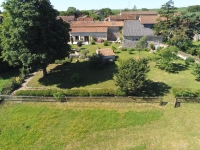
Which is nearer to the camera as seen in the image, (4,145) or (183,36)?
(4,145)

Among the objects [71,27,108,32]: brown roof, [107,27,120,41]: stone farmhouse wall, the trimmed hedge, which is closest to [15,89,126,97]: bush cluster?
the trimmed hedge

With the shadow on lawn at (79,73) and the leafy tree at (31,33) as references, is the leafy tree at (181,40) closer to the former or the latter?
the shadow on lawn at (79,73)

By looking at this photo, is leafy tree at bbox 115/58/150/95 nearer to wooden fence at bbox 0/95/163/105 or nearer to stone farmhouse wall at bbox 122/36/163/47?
wooden fence at bbox 0/95/163/105

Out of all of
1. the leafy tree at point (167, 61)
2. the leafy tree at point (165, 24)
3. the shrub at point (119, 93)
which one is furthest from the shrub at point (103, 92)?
the leafy tree at point (165, 24)

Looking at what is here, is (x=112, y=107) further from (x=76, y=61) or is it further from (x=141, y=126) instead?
(x=76, y=61)

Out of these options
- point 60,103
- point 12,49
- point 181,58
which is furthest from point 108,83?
point 181,58
